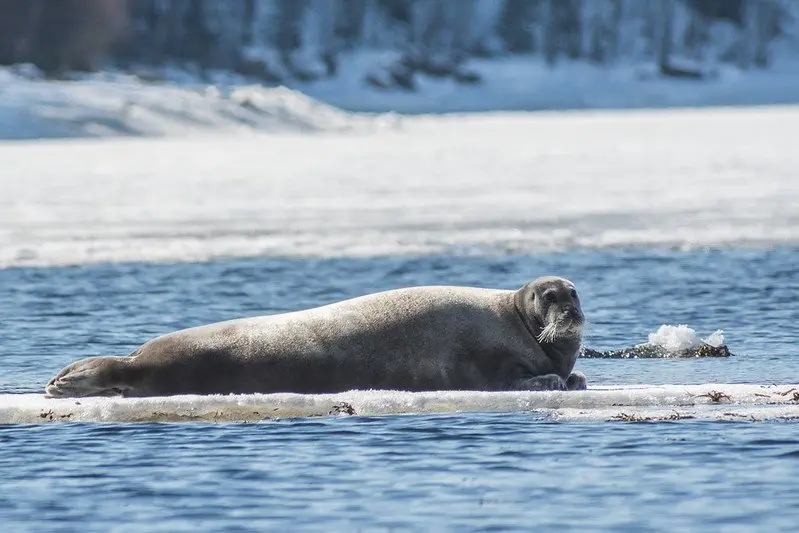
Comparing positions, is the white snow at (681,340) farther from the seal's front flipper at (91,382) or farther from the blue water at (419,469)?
the seal's front flipper at (91,382)

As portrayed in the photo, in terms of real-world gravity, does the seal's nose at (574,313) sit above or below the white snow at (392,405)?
above

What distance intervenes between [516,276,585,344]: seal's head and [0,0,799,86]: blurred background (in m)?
54.2

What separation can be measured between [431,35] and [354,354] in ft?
256

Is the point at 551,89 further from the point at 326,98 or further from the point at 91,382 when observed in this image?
the point at 91,382

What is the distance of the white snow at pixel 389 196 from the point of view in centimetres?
1772

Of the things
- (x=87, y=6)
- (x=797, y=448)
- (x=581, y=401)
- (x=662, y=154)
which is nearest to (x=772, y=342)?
(x=581, y=401)

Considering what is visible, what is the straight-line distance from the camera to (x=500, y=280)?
1516 cm

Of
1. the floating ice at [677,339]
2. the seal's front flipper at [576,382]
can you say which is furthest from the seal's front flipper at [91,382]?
the floating ice at [677,339]

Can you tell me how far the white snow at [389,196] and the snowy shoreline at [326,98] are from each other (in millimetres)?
2249

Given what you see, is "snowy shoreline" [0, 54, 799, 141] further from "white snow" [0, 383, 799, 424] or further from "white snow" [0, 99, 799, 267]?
"white snow" [0, 383, 799, 424]

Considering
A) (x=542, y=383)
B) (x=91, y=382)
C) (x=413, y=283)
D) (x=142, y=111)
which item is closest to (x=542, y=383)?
(x=542, y=383)

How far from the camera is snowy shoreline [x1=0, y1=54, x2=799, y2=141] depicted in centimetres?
4050

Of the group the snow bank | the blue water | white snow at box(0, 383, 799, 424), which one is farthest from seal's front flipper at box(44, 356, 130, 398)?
the snow bank

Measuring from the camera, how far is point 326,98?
69188 millimetres
